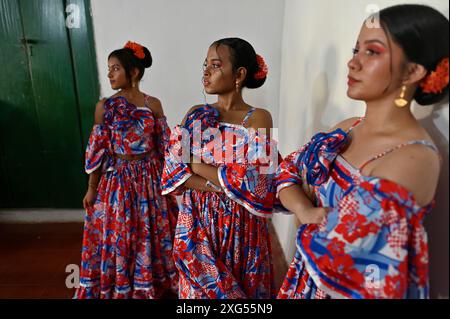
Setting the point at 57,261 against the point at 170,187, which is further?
the point at 57,261

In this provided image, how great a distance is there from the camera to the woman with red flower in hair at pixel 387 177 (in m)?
0.52

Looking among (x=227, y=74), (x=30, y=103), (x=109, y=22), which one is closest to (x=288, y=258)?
(x=227, y=74)

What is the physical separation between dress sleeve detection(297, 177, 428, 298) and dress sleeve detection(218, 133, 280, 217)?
0.46 m

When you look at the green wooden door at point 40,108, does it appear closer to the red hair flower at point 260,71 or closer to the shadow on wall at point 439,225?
the red hair flower at point 260,71

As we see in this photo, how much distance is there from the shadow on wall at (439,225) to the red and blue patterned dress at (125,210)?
111 centimetres

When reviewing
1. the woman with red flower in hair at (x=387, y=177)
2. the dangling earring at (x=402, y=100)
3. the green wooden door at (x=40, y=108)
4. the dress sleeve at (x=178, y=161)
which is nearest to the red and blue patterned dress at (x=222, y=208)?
the dress sleeve at (x=178, y=161)

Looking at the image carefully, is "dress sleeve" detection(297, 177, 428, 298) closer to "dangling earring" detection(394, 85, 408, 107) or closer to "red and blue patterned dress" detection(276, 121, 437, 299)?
"red and blue patterned dress" detection(276, 121, 437, 299)

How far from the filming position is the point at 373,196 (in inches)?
20.6

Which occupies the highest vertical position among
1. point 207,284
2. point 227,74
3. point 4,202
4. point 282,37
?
point 282,37

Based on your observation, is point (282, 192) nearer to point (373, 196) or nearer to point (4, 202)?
point (373, 196)

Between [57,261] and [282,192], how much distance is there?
1.62 meters

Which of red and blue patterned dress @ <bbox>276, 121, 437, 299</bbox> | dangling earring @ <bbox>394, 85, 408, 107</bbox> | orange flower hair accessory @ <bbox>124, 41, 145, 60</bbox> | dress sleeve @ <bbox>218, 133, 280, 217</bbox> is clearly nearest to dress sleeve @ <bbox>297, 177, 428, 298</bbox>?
red and blue patterned dress @ <bbox>276, 121, 437, 299</bbox>

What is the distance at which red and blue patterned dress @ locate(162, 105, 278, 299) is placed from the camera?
1.05 m

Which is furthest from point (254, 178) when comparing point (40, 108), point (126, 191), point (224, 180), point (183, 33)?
point (40, 108)
